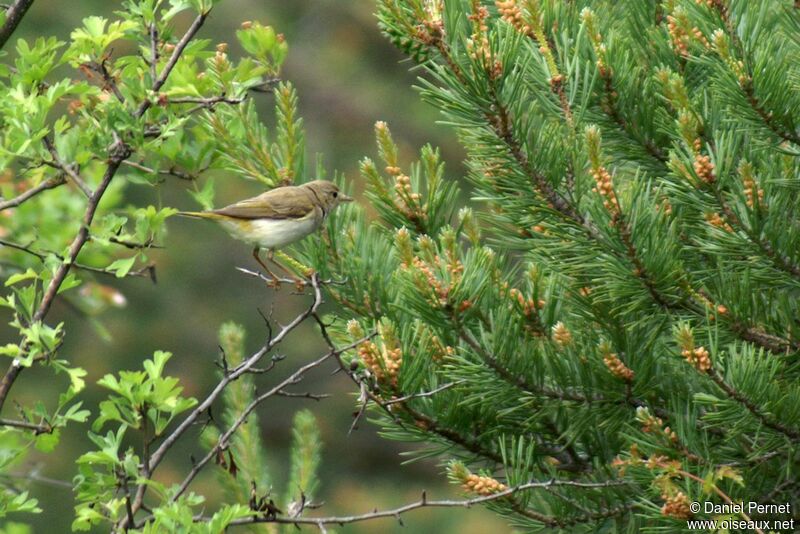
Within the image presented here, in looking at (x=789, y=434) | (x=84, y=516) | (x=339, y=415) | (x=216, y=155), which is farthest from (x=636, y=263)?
(x=339, y=415)

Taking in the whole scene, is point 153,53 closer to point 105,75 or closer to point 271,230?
point 105,75

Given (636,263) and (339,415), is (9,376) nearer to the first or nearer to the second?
(636,263)

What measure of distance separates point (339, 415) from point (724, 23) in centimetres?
917

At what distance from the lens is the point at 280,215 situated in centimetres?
331

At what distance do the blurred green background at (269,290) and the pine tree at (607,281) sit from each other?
8.06m

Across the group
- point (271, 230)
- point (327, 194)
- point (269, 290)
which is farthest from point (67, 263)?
point (269, 290)

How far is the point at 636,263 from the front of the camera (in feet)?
6.63

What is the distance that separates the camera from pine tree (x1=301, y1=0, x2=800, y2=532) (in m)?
1.99

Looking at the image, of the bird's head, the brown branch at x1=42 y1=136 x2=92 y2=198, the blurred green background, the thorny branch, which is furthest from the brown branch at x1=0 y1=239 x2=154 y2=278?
the blurred green background

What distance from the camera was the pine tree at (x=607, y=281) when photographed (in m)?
1.99

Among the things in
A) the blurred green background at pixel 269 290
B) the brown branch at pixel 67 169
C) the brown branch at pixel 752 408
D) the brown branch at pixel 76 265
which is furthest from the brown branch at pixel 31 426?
the blurred green background at pixel 269 290

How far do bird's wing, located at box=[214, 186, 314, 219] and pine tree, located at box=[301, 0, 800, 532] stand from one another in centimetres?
44

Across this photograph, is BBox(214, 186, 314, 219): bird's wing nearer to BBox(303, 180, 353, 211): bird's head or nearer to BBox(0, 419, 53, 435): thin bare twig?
BBox(303, 180, 353, 211): bird's head

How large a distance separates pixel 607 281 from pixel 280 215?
149 cm
